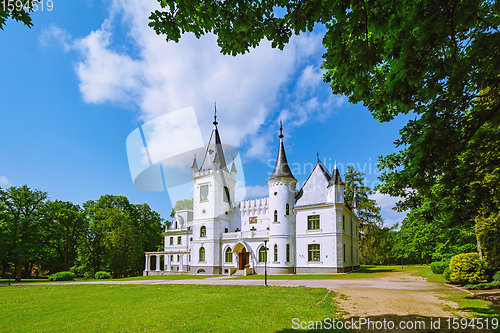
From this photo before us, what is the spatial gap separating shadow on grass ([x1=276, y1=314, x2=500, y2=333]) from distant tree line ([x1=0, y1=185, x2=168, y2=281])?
39.1 metres

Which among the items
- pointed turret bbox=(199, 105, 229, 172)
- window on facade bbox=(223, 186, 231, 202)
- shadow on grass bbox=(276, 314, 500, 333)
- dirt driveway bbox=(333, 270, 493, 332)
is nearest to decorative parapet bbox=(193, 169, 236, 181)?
pointed turret bbox=(199, 105, 229, 172)

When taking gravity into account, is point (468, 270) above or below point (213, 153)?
below

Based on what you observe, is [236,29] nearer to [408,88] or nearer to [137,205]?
[408,88]

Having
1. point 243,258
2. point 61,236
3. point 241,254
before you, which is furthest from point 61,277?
point 243,258

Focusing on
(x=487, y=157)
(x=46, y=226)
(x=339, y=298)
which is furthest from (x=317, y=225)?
(x=46, y=226)

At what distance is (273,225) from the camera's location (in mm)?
34031

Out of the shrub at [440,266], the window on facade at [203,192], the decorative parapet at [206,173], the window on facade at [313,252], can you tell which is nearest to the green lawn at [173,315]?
the shrub at [440,266]

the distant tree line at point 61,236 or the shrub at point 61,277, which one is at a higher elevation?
the distant tree line at point 61,236

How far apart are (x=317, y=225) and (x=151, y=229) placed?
→ 1507 inches

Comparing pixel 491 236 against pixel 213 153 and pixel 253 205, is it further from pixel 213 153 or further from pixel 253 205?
pixel 213 153

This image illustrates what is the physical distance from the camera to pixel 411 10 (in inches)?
181

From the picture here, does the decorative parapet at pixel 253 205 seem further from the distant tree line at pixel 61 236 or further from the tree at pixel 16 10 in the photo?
the tree at pixel 16 10

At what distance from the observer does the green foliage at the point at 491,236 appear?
38.0 ft

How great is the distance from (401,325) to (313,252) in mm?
24983
